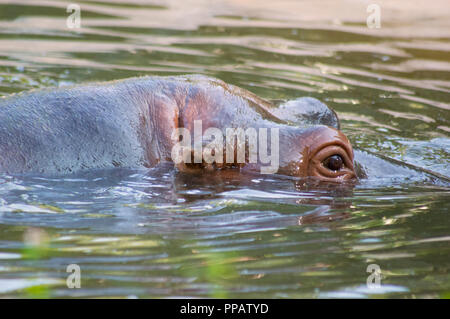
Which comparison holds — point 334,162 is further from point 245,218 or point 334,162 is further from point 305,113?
point 245,218

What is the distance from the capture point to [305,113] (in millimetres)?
5742

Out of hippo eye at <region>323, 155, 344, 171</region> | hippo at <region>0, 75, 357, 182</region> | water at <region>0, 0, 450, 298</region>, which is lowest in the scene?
water at <region>0, 0, 450, 298</region>

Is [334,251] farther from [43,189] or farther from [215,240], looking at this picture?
[43,189]

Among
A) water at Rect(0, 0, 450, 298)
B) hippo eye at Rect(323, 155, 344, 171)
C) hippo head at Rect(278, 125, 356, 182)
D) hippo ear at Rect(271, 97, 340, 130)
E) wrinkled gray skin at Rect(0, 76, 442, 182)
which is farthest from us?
hippo ear at Rect(271, 97, 340, 130)

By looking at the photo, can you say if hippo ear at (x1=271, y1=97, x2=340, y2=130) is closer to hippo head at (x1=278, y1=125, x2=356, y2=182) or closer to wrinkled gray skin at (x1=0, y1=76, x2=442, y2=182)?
wrinkled gray skin at (x1=0, y1=76, x2=442, y2=182)

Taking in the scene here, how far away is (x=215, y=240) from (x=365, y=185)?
1.53 meters

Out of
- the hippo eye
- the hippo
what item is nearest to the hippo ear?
the hippo

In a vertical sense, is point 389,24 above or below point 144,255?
above

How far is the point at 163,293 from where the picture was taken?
3.54 m

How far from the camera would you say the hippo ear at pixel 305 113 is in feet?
18.5

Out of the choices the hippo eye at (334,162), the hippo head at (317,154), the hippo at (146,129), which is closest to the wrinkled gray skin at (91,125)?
the hippo at (146,129)

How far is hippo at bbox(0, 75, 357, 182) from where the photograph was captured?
500cm

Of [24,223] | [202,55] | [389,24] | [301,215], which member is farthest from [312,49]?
[24,223]

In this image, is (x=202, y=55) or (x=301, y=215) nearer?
(x=301, y=215)
